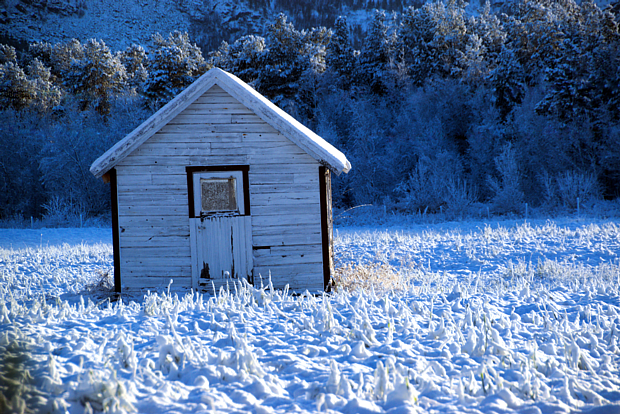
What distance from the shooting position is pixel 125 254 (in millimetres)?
8555

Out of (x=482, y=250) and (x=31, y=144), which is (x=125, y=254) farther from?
(x=31, y=144)

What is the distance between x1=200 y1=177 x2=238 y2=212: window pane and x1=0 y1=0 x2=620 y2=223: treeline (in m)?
22.4

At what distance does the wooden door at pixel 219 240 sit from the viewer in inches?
336

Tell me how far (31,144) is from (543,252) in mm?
38238

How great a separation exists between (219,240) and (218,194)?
3.94ft

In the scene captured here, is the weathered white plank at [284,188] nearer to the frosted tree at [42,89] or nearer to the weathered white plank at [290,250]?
the weathered white plank at [290,250]

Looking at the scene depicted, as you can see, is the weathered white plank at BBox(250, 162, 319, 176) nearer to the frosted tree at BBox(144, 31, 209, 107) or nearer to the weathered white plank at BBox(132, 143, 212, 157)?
the weathered white plank at BBox(132, 143, 212, 157)

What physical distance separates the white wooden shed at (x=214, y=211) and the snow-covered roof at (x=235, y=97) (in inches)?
0.9

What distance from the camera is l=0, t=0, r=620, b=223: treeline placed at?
Result: 30.6 metres

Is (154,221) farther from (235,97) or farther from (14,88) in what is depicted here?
(14,88)

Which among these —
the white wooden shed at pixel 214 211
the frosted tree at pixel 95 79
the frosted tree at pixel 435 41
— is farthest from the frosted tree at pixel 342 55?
the white wooden shed at pixel 214 211

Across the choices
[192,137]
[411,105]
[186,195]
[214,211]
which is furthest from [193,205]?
[411,105]


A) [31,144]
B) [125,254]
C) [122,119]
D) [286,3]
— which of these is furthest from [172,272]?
[286,3]

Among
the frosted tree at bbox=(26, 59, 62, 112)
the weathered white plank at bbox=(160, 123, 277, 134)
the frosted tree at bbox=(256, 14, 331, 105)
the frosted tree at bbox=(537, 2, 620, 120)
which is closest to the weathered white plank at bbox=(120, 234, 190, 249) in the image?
the weathered white plank at bbox=(160, 123, 277, 134)
